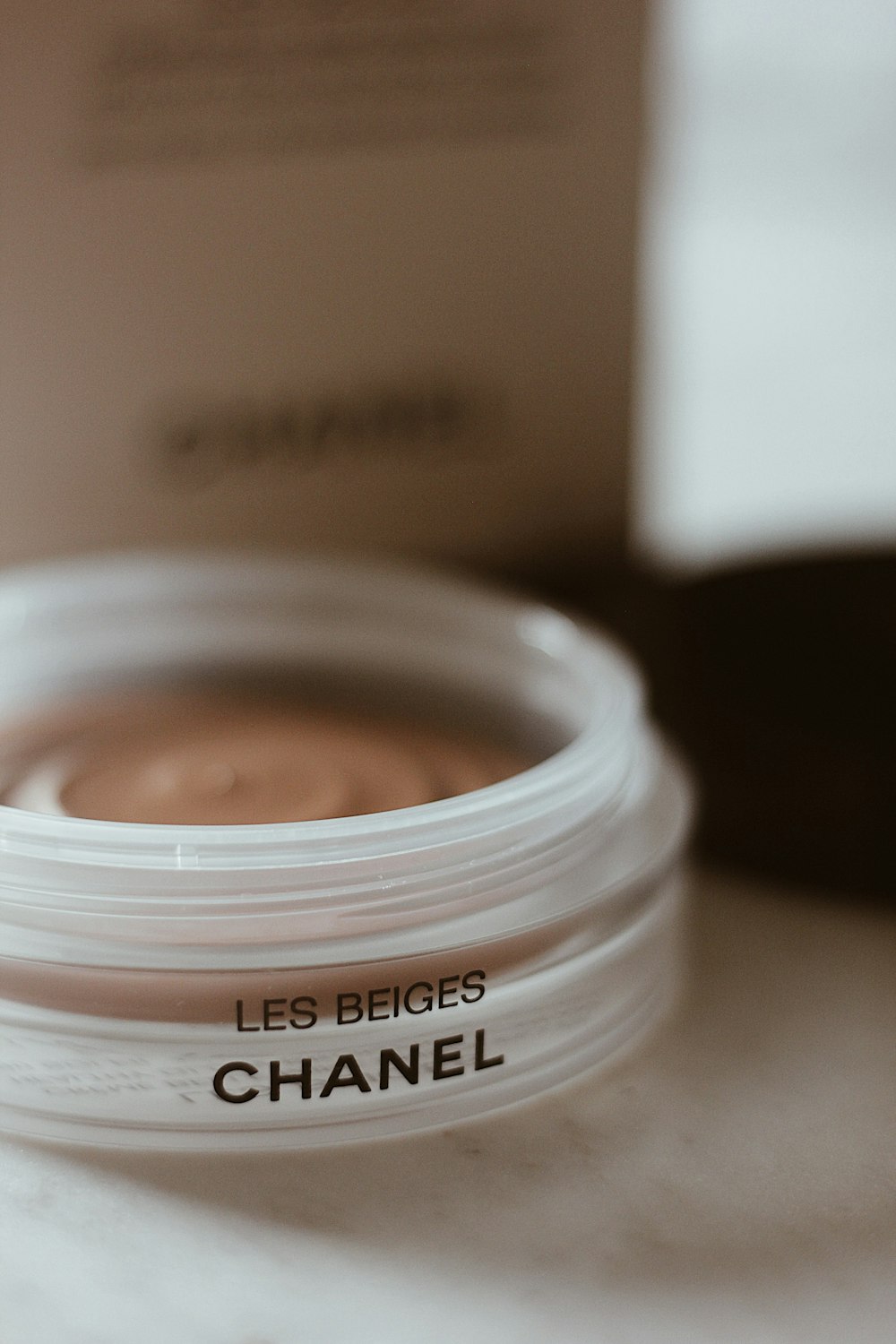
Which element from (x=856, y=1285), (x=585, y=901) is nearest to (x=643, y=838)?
(x=585, y=901)

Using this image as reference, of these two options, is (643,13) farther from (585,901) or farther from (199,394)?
(585,901)

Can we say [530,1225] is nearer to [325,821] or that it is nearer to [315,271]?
[325,821]

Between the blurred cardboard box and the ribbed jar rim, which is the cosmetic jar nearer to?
the ribbed jar rim

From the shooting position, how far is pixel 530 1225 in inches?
15.8

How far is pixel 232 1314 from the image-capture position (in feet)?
1.20

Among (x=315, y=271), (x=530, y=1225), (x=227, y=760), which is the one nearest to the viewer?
(x=530, y=1225)

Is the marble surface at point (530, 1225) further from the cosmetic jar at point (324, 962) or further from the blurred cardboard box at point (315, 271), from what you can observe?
the blurred cardboard box at point (315, 271)

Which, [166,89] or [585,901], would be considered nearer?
[585,901]

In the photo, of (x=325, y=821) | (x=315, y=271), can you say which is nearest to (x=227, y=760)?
(x=325, y=821)

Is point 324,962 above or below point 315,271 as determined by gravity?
below

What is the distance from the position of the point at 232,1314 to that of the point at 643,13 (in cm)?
57

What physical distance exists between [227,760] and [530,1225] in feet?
0.66

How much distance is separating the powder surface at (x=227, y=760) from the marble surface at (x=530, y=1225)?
0.38 feet

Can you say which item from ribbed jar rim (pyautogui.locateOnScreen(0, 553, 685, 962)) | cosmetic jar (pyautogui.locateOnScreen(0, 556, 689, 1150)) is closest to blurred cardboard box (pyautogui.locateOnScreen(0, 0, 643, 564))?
A: ribbed jar rim (pyautogui.locateOnScreen(0, 553, 685, 962))
